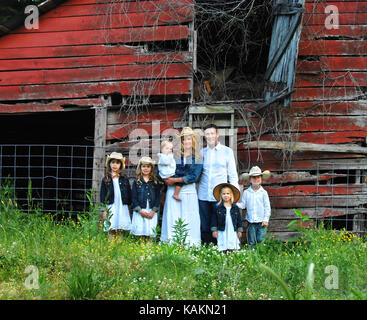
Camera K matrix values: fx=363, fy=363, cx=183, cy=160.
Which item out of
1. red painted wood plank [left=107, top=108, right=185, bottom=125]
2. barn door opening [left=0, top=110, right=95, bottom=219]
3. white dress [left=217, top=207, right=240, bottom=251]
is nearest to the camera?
white dress [left=217, top=207, right=240, bottom=251]

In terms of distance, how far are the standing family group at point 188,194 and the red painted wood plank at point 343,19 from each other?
2701 mm

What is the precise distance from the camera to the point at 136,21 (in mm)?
6289

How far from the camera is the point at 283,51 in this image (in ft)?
17.9

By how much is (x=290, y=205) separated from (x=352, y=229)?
1.23 m

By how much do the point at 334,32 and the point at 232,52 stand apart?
217cm

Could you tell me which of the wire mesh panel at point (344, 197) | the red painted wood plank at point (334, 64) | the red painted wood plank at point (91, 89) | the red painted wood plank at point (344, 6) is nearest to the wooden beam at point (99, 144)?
the red painted wood plank at point (91, 89)

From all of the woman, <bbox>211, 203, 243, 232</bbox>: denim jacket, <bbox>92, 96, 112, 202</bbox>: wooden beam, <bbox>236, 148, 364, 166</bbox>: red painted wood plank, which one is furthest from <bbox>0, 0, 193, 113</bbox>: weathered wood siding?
<bbox>211, 203, 243, 232</bbox>: denim jacket

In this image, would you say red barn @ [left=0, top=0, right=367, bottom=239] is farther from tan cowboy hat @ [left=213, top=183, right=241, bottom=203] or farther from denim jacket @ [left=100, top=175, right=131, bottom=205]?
tan cowboy hat @ [left=213, top=183, right=241, bottom=203]

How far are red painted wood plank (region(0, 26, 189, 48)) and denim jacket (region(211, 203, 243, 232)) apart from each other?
3002 mm

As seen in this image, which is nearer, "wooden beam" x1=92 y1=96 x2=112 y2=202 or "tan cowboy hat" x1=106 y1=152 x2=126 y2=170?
"tan cowboy hat" x1=106 y1=152 x2=126 y2=170

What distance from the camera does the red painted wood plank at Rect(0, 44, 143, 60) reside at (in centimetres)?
631

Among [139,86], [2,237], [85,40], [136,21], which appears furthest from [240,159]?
[2,237]

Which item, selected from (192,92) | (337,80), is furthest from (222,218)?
(337,80)

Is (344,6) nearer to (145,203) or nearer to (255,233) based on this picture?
(255,233)
